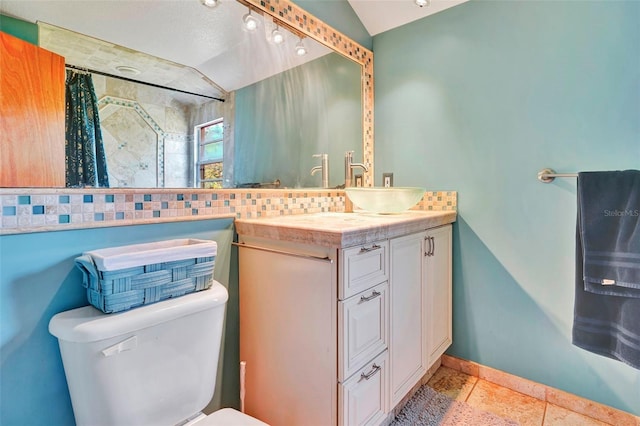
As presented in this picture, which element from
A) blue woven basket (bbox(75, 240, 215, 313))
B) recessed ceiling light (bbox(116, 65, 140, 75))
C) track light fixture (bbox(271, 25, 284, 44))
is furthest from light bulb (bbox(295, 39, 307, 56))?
blue woven basket (bbox(75, 240, 215, 313))

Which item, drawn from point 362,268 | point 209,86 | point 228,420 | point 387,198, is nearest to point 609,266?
point 387,198

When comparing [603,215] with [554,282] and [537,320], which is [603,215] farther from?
[537,320]

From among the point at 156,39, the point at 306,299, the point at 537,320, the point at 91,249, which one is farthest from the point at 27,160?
the point at 537,320

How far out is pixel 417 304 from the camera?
1.51m

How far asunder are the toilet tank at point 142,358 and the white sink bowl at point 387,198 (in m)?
0.92

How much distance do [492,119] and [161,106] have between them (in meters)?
1.64

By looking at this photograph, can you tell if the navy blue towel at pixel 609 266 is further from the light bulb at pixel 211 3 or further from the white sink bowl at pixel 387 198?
the light bulb at pixel 211 3

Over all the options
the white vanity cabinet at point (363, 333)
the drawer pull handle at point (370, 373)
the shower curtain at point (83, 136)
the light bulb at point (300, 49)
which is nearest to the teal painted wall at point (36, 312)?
the shower curtain at point (83, 136)

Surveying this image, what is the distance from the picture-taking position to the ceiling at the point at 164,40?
94 centimetres

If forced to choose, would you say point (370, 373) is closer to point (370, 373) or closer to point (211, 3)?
point (370, 373)

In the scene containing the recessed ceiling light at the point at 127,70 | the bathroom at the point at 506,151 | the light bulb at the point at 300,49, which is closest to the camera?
the recessed ceiling light at the point at 127,70

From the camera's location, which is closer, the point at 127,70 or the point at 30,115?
the point at 30,115

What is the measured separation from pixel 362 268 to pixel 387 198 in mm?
588

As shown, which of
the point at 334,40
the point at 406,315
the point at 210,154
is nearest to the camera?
the point at 210,154
